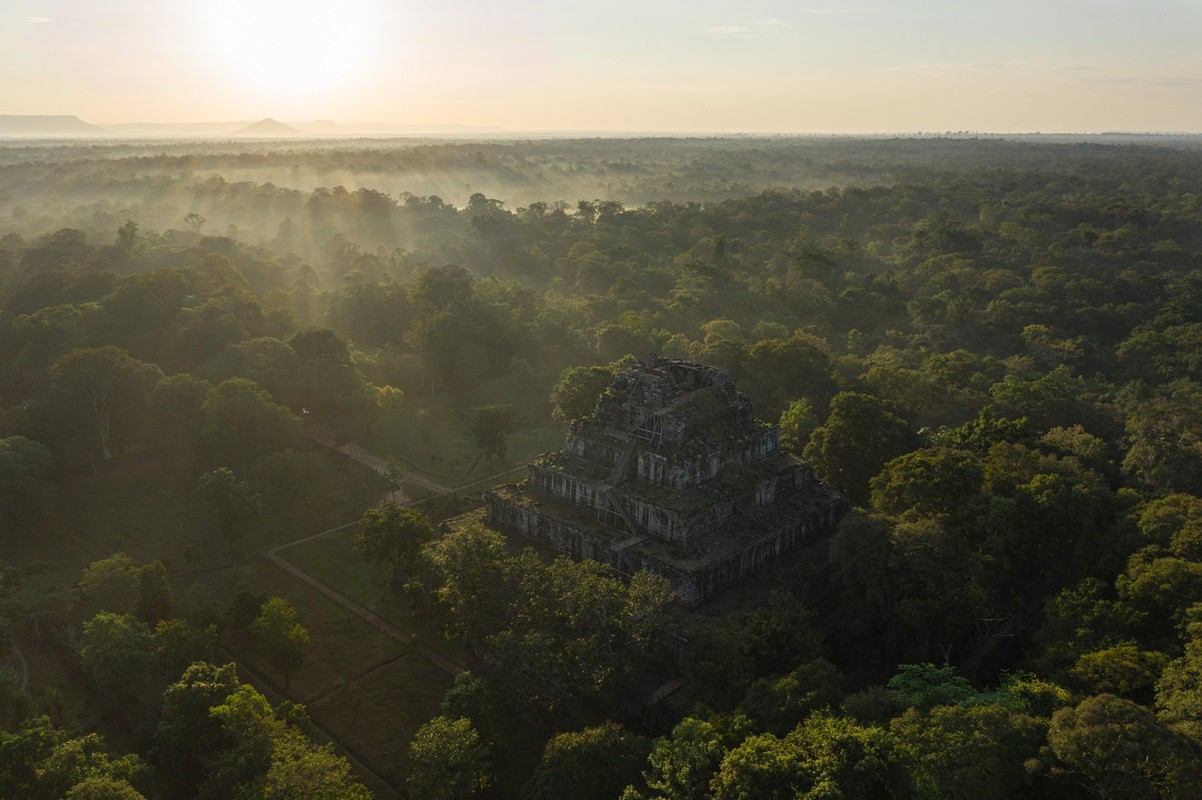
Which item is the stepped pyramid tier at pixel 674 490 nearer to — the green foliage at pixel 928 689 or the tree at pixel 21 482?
the green foliage at pixel 928 689

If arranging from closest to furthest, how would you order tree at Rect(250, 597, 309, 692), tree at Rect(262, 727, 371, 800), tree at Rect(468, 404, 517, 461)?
tree at Rect(262, 727, 371, 800) → tree at Rect(250, 597, 309, 692) → tree at Rect(468, 404, 517, 461)

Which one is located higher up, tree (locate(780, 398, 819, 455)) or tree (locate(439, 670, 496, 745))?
tree (locate(780, 398, 819, 455))

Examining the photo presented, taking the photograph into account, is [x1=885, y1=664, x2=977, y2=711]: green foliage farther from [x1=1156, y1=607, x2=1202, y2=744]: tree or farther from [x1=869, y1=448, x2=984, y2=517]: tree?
[x1=869, y1=448, x2=984, y2=517]: tree

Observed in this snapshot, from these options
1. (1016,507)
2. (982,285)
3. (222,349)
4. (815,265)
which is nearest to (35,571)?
(222,349)

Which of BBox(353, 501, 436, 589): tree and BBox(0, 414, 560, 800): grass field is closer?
BBox(0, 414, 560, 800): grass field

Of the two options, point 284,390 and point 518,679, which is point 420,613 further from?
point 284,390

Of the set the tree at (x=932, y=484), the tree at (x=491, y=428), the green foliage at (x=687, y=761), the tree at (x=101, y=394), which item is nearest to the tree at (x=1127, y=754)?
the green foliage at (x=687, y=761)

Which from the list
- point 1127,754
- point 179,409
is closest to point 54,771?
point 1127,754

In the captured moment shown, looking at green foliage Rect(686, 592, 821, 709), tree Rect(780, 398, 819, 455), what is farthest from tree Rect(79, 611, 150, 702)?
tree Rect(780, 398, 819, 455)

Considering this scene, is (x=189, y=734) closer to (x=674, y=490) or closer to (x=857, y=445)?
(x=674, y=490)
